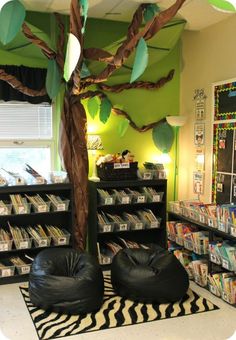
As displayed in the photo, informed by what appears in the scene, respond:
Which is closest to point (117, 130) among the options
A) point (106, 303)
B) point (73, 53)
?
point (106, 303)

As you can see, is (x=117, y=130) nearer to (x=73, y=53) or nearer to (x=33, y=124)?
(x=33, y=124)

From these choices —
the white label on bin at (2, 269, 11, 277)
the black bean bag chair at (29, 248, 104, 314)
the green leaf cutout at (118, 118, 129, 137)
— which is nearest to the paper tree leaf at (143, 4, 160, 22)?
the green leaf cutout at (118, 118, 129, 137)

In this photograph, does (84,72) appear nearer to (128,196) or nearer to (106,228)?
(128,196)

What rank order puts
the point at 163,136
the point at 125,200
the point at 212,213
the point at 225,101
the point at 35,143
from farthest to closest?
the point at 163,136 < the point at 35,143 < the point at 125,200 < the point at 225,101 < the point at 212,213

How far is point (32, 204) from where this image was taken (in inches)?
150

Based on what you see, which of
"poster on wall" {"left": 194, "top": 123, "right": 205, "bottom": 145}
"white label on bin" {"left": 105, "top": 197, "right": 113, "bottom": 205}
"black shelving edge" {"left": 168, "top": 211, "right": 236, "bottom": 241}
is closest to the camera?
"black shelving edge" {"left": 168, "top": 211, "right": 236, "bottom": 241}

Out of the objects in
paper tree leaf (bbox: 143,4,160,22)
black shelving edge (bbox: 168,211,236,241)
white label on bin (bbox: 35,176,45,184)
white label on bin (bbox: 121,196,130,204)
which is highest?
paper tree leaf (bbox: 143,4,160,22)

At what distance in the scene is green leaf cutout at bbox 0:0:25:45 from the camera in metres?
2.23

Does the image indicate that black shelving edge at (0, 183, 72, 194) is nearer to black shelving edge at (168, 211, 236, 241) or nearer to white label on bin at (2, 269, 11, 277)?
white label on bin at (2, 269, 11, 277)

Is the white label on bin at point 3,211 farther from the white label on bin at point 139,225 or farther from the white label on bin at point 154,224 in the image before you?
the white label on bin at point 154,224

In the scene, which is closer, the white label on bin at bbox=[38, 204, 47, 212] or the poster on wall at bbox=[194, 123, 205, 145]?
the white label on bin at bbox=[38, 204, 47, 212]

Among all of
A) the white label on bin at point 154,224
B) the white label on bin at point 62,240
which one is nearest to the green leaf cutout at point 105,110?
the white label on bin at point 154,224

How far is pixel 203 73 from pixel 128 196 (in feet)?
5.48

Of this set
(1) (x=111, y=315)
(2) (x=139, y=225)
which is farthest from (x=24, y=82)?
(1) (x=111, y=315)
